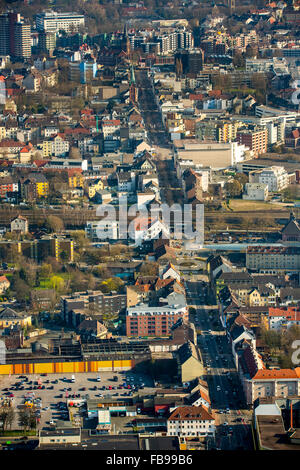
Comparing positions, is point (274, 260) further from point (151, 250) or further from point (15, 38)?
point (15, 38)

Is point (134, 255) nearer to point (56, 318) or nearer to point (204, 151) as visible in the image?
point (56, 318)

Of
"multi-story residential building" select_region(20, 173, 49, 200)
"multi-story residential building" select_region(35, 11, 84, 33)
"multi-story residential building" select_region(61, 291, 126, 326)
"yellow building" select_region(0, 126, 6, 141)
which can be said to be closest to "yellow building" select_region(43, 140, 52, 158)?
"yellow building" select_region(0, 126, 6, 141)

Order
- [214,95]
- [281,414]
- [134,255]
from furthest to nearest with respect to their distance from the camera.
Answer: [214,95] → [134,255] → [281,414]

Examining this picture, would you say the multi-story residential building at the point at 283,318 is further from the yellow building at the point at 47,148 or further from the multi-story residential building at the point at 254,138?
the yellow building at the point at 47,148

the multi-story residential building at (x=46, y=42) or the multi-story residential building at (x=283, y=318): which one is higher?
the multi-story residential building at (x=46, y=42)

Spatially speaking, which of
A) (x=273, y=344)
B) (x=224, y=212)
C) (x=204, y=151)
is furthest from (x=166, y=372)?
(x=204, y=151)

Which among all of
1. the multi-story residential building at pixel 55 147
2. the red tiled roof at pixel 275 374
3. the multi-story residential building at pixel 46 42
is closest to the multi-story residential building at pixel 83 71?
the multi-story residential building at pixel 46 42

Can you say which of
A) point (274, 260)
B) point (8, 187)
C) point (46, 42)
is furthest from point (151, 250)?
point (46, 42)
